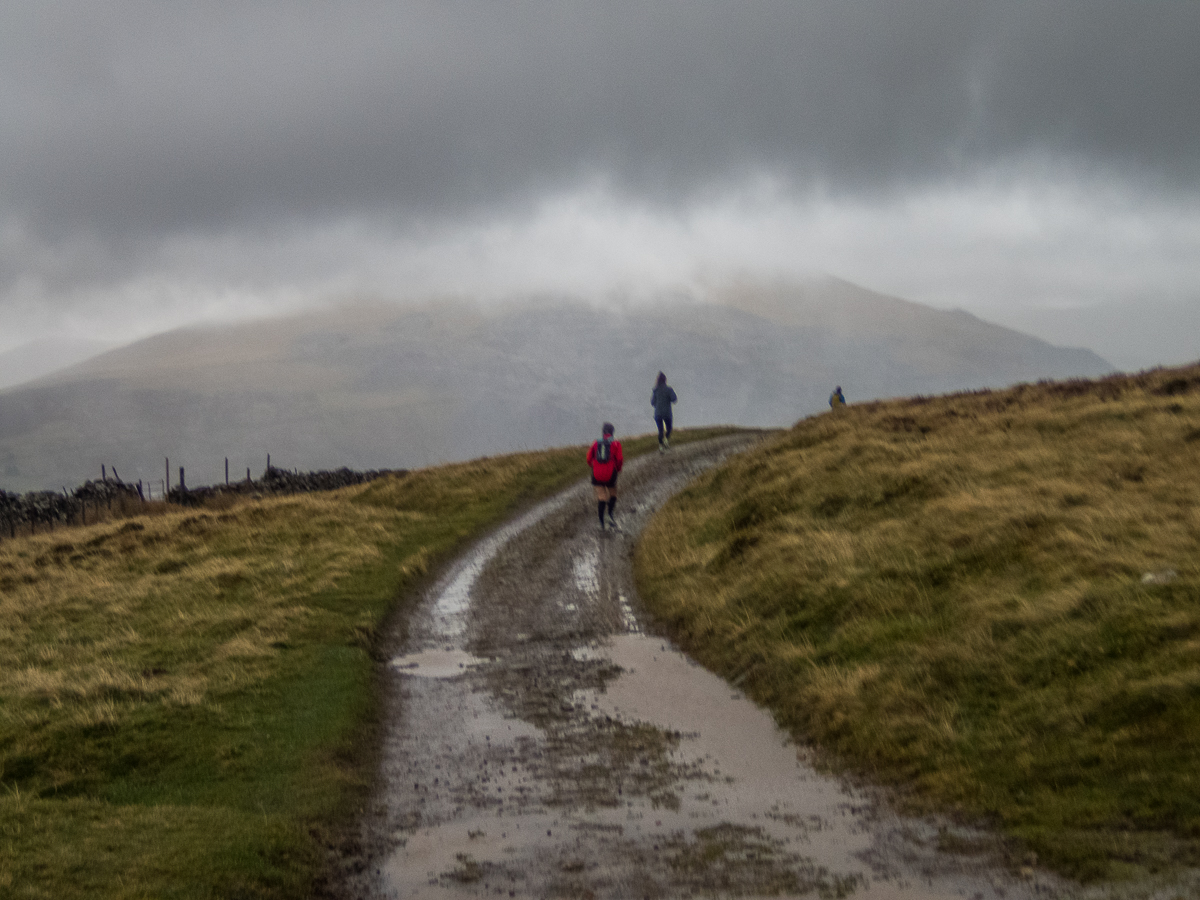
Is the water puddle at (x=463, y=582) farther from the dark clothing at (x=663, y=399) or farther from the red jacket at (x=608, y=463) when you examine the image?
the dark clothing at (x=663, y=399)

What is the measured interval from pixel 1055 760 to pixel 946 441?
54.8ft

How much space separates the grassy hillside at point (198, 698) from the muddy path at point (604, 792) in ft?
2.90

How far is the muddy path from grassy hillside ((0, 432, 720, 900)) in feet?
2.90

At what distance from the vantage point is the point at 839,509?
21.7 meters

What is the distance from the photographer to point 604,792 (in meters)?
10.6

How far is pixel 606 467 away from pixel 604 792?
15.5m

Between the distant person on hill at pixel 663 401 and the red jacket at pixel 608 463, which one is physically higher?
the distant person on hill at pixel 663 401

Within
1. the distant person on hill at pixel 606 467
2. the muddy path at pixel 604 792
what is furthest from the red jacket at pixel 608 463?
the muddy path at pixel 604 792

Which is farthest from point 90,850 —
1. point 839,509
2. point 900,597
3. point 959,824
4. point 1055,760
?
point 839,509

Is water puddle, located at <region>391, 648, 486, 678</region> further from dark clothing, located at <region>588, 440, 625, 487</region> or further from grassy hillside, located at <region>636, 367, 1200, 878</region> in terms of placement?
dark clothing, located at <region>588, 440, 625, 487</region>

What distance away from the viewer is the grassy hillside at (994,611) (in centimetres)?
930

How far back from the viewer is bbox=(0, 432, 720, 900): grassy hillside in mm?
9055

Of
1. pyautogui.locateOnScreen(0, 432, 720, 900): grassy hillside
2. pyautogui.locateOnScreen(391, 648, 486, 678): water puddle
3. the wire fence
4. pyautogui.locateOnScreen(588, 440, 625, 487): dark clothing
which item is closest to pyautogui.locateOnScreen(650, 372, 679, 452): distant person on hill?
pyautogui.locateOnScreen(0, 432, 720, 900): grassy hillside

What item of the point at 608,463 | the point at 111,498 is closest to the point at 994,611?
the point at 608,463
